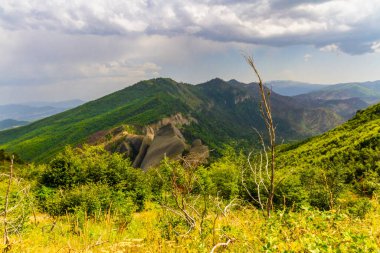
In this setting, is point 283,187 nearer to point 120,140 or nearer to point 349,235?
point 349,235

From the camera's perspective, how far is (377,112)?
246 feet

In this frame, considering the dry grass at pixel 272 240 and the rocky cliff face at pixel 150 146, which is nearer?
the dry grass at pixel 272 240

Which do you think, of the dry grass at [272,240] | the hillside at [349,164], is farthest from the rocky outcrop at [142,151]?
the dry grass at [272,240]

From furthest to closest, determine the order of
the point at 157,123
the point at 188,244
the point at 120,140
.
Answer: the point at 157,123, the point at 120,140, the point at 188,244

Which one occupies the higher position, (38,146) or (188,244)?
(188,244)

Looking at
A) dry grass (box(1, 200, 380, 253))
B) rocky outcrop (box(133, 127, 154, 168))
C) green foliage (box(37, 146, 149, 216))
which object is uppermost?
dry grass (box(1, 200, 380, 253))

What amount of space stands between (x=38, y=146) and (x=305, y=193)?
201782mm

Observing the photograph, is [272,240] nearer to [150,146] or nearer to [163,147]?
[163,147]

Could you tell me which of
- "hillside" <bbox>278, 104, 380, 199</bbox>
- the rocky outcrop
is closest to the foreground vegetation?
"hillside" <bbox>278, 104, 380, 199</bbox>

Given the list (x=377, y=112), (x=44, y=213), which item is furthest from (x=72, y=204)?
(x=377, y=112)

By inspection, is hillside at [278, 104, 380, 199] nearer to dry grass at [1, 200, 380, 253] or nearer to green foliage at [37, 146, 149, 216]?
green foliage at [37, 146, 149, 216]

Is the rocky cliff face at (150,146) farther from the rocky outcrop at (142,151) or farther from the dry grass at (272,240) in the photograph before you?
the dry grass at (272,240)

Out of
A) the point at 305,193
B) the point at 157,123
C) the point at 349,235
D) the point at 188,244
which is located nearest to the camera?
the point at 349,235

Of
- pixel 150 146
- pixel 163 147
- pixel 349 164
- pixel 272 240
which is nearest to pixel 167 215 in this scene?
pixel 272 240
